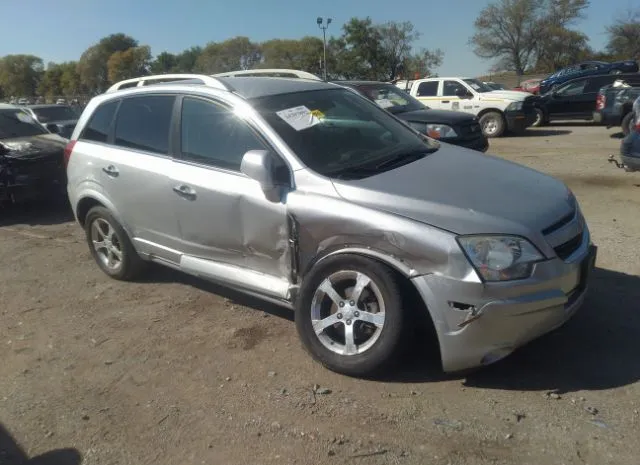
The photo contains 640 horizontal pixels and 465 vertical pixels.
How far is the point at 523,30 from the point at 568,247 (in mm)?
67568

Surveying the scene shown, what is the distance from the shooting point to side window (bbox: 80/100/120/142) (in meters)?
5.04

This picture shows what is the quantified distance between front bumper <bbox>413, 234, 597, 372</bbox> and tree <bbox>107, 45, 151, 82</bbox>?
86.1m

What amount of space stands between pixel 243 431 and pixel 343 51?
2394 inches

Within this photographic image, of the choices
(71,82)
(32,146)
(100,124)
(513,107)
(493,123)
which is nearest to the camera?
(100,124)

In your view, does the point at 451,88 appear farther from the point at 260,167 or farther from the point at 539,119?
the point at 260,167

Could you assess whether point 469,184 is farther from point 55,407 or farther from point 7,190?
point 7,190

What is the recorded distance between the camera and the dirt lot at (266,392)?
9.34 ft

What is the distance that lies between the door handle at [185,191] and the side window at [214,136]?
0.70ft

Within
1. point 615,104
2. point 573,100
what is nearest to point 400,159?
point 615,104

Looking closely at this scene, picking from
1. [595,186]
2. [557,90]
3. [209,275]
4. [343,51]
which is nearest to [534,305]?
[209,275]

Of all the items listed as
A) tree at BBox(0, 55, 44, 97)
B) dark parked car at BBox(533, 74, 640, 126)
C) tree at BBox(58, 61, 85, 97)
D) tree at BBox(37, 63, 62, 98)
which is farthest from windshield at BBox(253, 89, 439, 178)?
tree at BBox(0, 55, 44, 97)

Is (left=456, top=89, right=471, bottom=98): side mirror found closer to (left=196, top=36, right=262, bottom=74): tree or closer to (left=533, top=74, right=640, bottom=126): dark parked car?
(left=533, top=74, right=640, bottom=126): dark parked car

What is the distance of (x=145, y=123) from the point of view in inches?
184

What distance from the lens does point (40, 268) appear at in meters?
5.96
